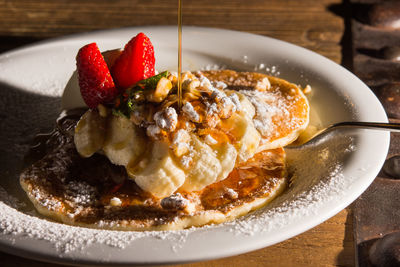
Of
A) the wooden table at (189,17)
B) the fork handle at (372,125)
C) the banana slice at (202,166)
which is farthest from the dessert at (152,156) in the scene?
the wooden table at (189,17)

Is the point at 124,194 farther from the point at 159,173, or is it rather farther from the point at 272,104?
the point at 272,104

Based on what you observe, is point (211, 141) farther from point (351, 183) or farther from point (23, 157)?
point (23, 157)

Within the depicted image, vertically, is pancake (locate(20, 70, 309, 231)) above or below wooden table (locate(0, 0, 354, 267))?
below

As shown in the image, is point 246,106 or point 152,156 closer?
point 152,156

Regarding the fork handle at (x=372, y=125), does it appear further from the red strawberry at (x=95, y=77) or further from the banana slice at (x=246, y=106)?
the red strawberry at (x=95, y=77)

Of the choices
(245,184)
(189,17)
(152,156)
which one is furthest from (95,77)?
(189,17)

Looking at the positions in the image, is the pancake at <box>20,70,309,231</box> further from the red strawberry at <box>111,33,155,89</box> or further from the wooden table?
the wooden table

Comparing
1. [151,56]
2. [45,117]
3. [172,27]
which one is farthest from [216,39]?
[45,117]

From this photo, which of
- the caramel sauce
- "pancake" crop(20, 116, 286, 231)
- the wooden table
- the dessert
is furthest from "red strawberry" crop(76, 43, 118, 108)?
the wooden table
